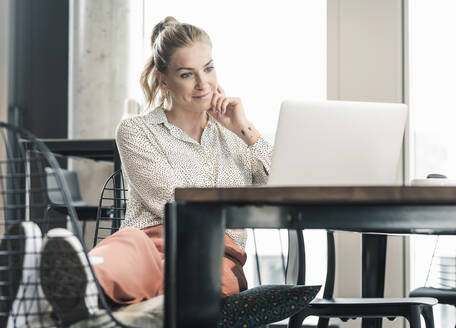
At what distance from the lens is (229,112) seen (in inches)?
86.3

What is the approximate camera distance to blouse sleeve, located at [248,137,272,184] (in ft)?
7.20

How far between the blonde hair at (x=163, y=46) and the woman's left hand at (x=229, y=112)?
0.22m

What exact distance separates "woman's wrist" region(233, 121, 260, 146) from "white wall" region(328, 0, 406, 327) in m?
1.58

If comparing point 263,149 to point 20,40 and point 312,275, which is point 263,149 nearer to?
point 312,275

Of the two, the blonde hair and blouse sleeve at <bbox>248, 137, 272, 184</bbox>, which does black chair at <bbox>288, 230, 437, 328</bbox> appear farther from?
the blonde hair

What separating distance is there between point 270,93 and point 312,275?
105 cm

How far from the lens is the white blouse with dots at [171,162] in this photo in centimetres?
202

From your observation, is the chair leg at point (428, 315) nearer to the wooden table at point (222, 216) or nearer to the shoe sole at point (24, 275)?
the wooden table at point (222, 216)

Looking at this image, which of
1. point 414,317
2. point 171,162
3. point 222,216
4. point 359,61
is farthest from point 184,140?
point 359,61

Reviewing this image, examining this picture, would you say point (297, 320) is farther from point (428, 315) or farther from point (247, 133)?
point (247, 133)

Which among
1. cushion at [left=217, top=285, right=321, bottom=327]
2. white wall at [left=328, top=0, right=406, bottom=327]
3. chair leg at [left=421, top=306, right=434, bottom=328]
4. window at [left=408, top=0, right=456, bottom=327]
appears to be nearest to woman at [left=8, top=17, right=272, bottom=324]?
cushion at [left=217, top=285, right=321, bottom=327]

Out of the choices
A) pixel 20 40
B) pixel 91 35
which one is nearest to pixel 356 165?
pixel 91 35

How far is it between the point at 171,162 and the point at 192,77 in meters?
0.32

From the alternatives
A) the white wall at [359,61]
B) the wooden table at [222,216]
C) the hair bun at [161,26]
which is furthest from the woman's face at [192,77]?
the white wall at [359,61]
